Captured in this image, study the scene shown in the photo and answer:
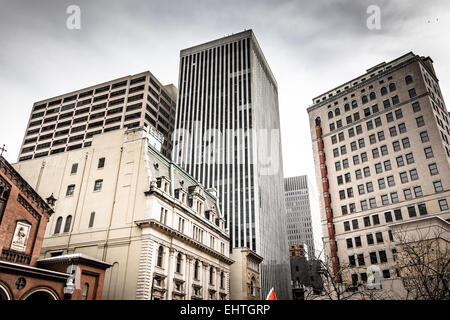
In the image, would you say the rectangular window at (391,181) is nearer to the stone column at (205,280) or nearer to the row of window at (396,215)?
the row of window at (396,215)

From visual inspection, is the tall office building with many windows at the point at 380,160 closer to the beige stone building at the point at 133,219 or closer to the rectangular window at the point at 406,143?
the rectangular window at the point at 406,143

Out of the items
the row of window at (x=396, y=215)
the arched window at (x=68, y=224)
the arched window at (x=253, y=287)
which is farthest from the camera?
the arched window at (x=253, y=287)

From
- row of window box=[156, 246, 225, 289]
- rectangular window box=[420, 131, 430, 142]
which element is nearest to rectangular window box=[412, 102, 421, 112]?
rectangular window box=[420, 131, 430, 142]

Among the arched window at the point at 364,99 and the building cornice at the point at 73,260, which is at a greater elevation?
the arched window at the point at 364,99

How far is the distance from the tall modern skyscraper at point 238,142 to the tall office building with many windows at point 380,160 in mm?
31407

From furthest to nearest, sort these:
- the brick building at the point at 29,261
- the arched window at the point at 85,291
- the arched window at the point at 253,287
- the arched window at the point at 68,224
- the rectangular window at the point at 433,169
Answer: the arched window at the point at 253,287 → the rectangular window at the point at 433,169 → the arched window at the point at 68,224 → the arched window at the point at 85,291 → the brick building at the point at 29,261

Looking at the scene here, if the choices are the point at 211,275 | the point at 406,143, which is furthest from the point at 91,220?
the point at 406,143

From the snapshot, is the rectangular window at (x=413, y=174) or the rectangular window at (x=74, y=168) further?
the rectangular window at (x=413, y=174)

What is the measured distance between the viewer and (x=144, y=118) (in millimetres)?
104312

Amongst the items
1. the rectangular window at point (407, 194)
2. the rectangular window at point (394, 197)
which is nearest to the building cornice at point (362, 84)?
the rectangular window at point (394, 197)

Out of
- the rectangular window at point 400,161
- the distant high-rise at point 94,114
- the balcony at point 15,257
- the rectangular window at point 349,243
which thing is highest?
the distant high-rise at point 94,114

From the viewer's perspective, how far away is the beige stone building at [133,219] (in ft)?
130

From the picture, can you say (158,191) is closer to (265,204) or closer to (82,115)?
(265,204)

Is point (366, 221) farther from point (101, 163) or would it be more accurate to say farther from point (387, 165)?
point (101, 163)
